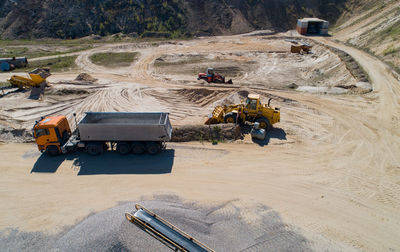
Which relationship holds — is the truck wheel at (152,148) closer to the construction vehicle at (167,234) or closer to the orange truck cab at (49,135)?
the orange truck cab at (49,135)

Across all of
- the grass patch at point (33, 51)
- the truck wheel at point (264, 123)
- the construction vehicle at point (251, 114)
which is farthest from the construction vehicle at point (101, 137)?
the grass patch at point (33, 51)

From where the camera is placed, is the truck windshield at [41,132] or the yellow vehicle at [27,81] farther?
the yellow vehicle at [27,81]

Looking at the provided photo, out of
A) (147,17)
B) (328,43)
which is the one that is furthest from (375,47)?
(147,17)

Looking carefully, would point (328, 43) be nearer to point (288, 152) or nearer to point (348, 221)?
point (288, 152)

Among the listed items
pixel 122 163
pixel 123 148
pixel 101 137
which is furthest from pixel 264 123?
pixel 101 137

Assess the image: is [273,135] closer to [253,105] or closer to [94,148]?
[253,105]
